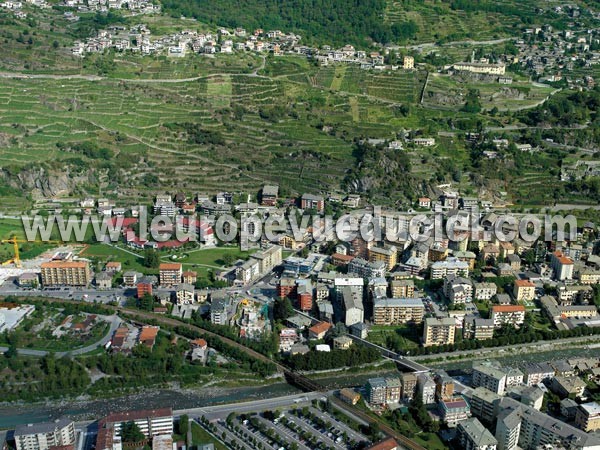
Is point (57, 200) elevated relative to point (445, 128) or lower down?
lower down

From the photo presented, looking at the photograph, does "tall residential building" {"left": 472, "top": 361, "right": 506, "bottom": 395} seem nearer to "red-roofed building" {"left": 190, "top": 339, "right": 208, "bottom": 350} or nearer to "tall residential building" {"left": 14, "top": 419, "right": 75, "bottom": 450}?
"red-roofed building" {"left": 190, "top": 339, "right": 208, "bottom": 350}

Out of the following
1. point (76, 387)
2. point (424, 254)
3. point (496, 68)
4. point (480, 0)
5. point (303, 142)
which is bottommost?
point (76, 387)

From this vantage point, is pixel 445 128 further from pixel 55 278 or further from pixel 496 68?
pixel 55 278

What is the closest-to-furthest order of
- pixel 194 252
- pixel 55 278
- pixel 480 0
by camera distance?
pixel 55 278, pixel 194 252, pixel 480 0

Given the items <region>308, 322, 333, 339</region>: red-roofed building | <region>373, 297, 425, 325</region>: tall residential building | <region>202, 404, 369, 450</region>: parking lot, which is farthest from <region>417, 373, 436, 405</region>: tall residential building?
<region>373, 297, 425, 325</region>: tall residential building

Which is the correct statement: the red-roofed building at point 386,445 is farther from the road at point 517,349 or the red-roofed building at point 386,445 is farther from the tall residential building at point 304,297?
the tall residential building at point 304,297

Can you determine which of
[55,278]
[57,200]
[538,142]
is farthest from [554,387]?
[57,200]

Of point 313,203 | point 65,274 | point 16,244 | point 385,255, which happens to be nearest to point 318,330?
point 385,255

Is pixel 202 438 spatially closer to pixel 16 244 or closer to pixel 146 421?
pixel 146 421
